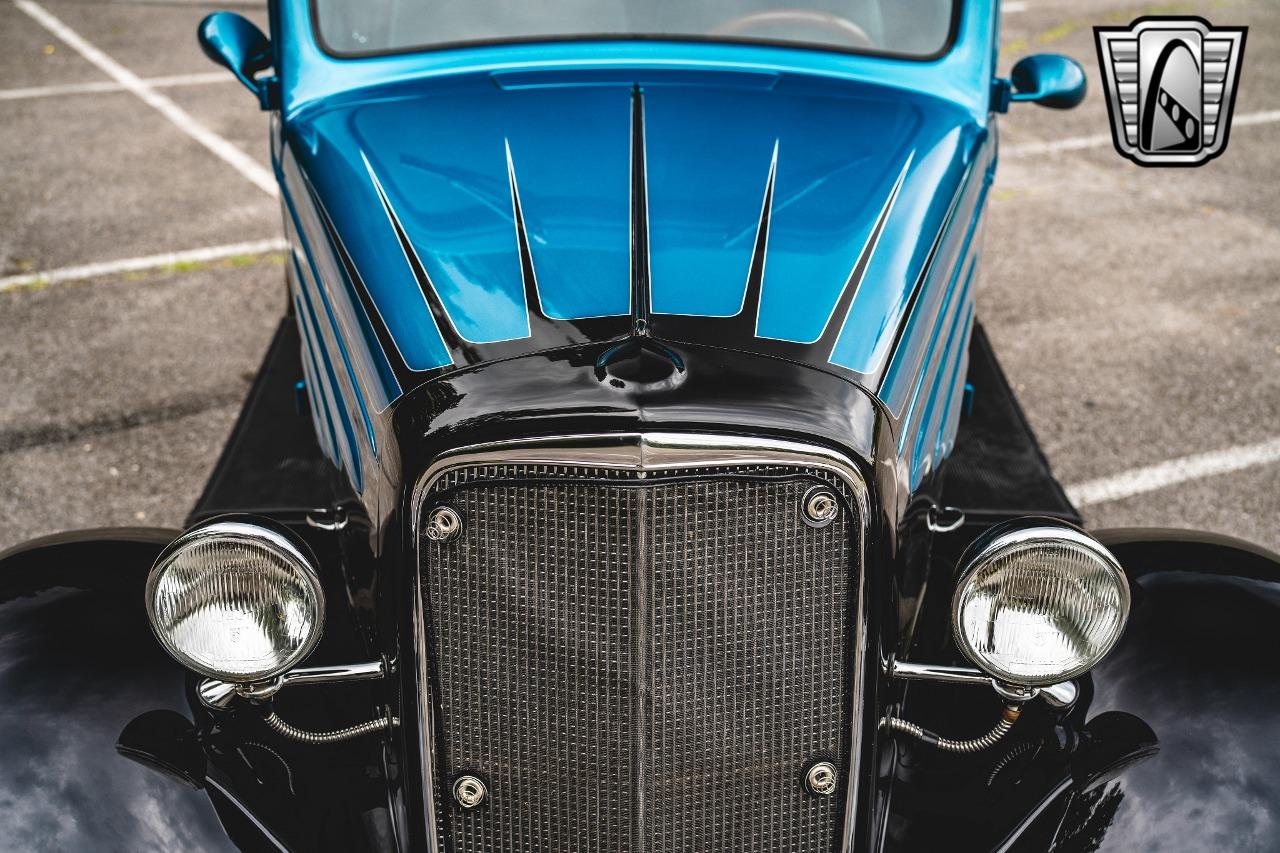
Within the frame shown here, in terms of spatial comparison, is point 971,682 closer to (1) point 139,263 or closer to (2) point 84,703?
(2) point 84,703

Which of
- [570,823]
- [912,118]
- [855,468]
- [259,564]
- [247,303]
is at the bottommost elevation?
[247,303]

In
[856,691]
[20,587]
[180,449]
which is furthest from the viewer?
[180,449]

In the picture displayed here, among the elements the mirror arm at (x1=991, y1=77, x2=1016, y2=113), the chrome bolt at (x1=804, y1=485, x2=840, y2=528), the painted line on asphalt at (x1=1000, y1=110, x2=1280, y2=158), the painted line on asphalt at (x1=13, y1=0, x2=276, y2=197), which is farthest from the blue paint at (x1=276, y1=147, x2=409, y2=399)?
the painted line on asphalt at (x1=1000, y1=110, x2=1280, y2=158)

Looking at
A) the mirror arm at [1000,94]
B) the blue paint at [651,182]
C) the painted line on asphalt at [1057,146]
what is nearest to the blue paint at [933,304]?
the blue paint at [651,182]

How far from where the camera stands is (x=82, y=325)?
4852mm

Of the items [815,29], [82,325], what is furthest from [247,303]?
[815,29]

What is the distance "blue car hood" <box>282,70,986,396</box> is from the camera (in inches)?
73.4

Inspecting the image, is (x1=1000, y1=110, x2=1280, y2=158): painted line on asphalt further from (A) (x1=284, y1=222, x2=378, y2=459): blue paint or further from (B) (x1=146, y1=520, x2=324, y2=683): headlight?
(B) (x1=146, y1=520, x2=324, y2=683): headlight

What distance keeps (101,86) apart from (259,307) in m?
4.25

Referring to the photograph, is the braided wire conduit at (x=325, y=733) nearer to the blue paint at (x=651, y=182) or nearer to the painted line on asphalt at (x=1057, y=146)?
the blue paint at (x=651, y=182)

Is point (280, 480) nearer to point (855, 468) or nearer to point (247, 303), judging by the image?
point (247, 303)

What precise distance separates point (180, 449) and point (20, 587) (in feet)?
6.79

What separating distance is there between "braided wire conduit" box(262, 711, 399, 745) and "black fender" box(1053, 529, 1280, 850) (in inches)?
44.4

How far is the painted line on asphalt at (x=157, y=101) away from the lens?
6.61 meters
